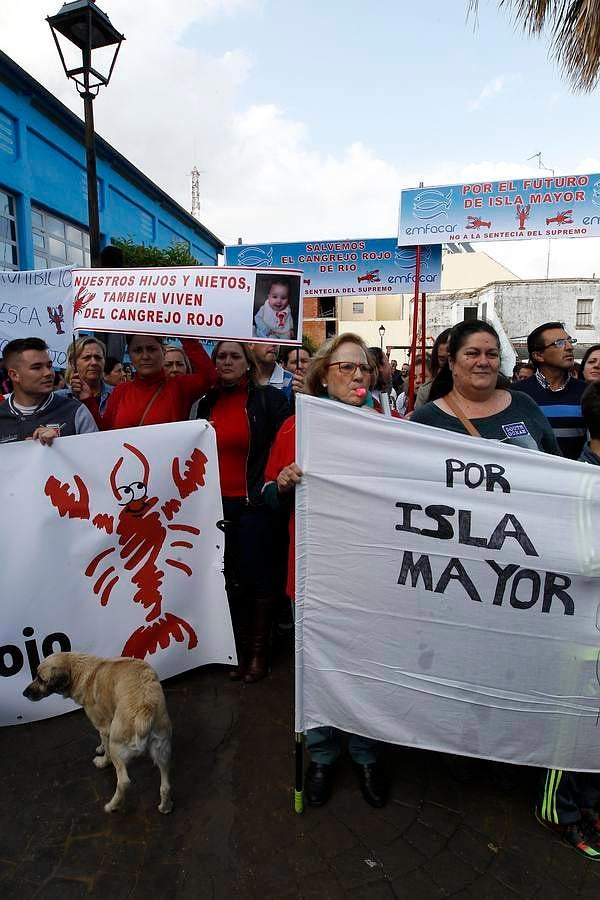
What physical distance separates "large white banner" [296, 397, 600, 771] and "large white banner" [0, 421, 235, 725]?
1.03 m

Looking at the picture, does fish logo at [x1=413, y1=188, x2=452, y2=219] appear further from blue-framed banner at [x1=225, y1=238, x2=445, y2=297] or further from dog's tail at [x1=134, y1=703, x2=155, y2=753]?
dog's tail at [x1=134, y1=703, x2=155, y2=753]

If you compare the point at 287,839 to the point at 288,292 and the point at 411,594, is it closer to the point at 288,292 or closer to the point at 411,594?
the point at 411,594

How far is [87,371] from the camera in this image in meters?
3.96

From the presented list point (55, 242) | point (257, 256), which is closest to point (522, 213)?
point (257, 256)

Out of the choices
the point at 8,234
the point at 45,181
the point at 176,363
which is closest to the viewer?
the point at 176,363

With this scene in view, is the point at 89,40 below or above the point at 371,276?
above

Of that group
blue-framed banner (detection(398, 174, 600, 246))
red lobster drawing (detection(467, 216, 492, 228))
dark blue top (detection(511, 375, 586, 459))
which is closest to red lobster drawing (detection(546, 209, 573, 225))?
blue-framed banner (detection(398, 174, 600, 246))

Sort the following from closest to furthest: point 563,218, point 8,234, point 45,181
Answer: point 563,218 < point 8,234 < point 45,181

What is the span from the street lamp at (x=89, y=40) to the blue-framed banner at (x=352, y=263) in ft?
8.90

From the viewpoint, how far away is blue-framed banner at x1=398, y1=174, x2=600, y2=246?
641 centimetres

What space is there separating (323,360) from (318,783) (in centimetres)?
189

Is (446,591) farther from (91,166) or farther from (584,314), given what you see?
(584,314)

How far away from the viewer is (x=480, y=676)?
2.05m

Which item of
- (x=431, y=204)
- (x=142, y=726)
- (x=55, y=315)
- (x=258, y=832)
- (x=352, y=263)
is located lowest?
(x=258, y=832)
